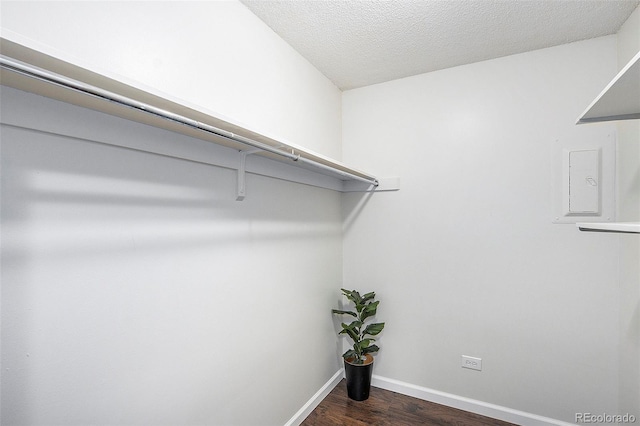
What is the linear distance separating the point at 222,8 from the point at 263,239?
1212mm

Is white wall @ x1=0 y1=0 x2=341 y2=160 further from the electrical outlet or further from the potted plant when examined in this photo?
the electrical outlet

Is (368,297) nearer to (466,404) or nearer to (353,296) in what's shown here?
(353,296)

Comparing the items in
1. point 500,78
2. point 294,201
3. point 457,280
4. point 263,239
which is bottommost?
point 457,280

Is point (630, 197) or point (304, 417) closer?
point (630, 197)

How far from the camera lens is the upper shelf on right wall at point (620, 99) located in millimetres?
957

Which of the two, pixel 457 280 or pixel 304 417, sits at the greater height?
pixel 457 280

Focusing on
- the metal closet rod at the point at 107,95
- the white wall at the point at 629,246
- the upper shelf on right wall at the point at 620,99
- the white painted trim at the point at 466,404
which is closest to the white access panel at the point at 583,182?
the white wall at the point at 629,246

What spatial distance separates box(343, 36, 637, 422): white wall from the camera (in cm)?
196

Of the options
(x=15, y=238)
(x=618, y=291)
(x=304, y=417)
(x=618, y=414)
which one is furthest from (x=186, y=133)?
(x=618, y=414)

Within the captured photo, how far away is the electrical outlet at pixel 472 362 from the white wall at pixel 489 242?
0.13ft

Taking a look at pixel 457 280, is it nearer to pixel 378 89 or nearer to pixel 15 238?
pixel 378 89

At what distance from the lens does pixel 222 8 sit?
1.51m

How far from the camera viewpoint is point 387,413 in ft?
7.13

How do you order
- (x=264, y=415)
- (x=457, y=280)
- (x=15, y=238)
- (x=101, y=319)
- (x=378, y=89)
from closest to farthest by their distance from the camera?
1. (x=15, y=238)
2. (x=101, y=319)
3. (x=264, y=415)
4. (x=457, y=280)
5. (x=378, y=89)
